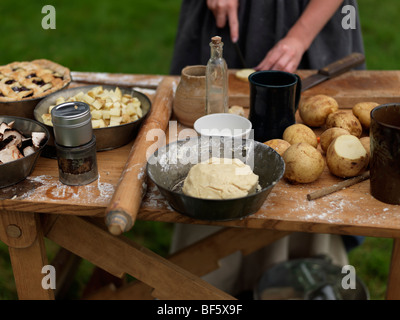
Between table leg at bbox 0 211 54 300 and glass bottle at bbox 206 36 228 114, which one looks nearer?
table leg at bbox 0 211 54 300

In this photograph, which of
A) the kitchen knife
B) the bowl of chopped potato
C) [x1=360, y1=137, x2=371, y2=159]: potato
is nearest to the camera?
[x1=360, y1=137, x2=371, y2=159]: potato

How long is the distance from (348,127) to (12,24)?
4.81 m

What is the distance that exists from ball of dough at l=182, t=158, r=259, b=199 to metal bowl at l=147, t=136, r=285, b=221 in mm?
40

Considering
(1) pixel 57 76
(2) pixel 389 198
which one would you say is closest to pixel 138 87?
(1) pixel 57 76

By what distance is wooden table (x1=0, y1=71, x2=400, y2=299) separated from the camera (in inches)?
51.4

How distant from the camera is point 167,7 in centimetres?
573

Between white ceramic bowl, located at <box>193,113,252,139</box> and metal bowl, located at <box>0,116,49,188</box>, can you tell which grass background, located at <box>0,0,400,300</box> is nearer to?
white ceramic bowl, located at <box>193,113,252,139</box>

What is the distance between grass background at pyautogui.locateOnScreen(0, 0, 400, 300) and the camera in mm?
4684

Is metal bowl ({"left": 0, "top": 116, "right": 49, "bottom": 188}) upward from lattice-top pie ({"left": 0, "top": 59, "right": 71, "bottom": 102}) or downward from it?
downward

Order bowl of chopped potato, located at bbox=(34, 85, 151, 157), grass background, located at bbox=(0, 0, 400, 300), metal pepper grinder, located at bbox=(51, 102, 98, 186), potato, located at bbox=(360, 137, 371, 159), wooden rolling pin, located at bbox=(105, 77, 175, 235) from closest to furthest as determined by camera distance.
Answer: wooden rolling pin, located at bbox=(105, 77, 175, 235), metal pepper grinder, located at bbox=(51, 102, 98, 186), potato, located at bbox=(360, 137, 371, 159), bowl of chopped potato, located at bbox=(34, 85, 151, 157), grass background, located at bbox=(0, 0, 400, 300)

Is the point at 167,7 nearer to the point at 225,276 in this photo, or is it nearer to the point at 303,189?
the point at 225,276

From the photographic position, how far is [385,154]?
129cm

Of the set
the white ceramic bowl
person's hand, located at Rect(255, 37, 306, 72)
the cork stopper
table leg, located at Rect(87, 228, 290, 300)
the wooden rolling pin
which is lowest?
table leg, located at Rect(87, 228, 290, 300)

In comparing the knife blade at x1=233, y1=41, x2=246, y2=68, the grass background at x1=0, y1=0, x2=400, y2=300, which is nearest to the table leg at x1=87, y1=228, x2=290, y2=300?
the knife blade at x1=233, y1=41, x2=246, y2=68
